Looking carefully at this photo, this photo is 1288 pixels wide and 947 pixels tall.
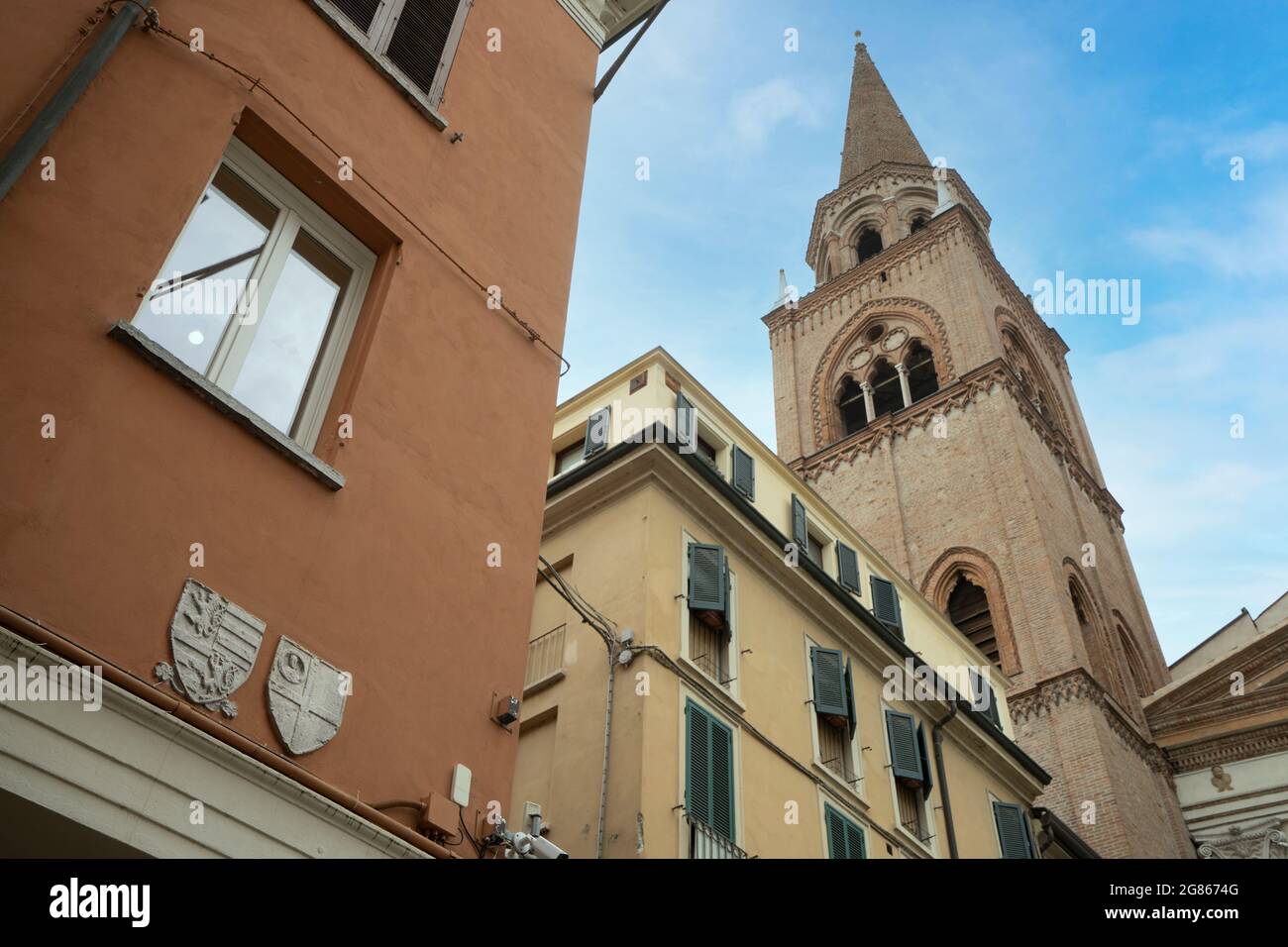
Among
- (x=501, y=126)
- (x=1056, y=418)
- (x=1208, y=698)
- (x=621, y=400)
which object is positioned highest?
(x=1056, y=418)

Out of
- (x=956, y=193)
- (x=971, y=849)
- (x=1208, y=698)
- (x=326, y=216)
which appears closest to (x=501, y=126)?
(x=326, y=216)

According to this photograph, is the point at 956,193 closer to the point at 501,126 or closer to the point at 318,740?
the point at 501,126

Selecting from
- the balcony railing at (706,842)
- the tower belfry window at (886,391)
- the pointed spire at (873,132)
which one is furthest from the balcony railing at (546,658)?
the pointed spire at (873,132)

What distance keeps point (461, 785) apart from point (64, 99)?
9.24 ft

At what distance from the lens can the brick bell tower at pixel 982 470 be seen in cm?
2319

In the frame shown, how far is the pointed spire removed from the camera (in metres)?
44.7

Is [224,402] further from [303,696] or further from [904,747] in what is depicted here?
[904,747]

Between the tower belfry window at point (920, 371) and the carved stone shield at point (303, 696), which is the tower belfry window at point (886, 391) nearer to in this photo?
the tower belfry window at point (920, 371)

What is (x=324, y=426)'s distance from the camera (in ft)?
15.9

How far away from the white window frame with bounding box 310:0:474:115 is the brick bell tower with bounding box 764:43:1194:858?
61.5 ft

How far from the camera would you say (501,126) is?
21.9 feet

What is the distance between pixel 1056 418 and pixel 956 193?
33.9 ft
